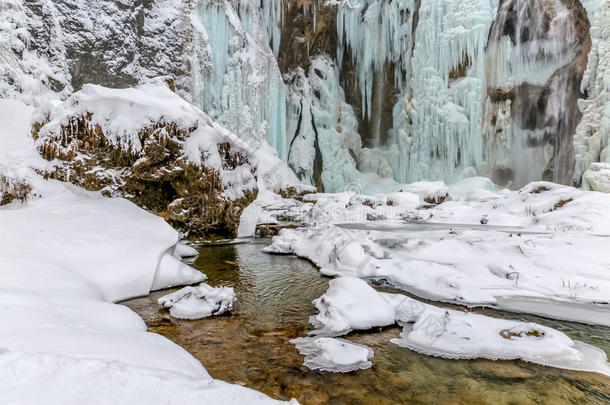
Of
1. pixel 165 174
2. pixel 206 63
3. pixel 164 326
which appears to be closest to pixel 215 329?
pixel 164 326

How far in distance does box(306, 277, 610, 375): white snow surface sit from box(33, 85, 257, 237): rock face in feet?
18.1

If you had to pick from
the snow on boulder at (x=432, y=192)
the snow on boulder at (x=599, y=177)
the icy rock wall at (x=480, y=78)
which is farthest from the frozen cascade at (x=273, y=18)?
the snow on boulder at (x=599, y=177)

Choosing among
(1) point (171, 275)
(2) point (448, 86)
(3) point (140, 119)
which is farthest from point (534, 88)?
(1) point (171, 275)

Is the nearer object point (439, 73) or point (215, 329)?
point (215, 329)

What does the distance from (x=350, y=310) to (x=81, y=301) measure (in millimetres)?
3212

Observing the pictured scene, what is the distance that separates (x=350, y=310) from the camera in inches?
165

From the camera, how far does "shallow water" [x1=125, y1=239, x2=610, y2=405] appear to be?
2697 millimetres

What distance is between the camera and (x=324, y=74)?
2692 centimetres

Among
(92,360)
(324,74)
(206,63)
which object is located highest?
(324,74)

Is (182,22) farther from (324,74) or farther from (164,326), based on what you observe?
(164,326)

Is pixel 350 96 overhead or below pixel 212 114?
overhead

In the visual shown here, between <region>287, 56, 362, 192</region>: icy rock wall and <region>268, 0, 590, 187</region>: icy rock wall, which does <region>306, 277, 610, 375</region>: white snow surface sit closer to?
<region>268, 0, 590, 187</region>: icy rock wall

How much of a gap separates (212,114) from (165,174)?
1082 centimetres

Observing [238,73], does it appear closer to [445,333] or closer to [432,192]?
[432,192]
